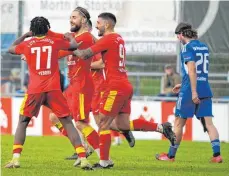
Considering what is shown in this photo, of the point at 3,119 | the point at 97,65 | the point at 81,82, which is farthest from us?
the point at 3,119

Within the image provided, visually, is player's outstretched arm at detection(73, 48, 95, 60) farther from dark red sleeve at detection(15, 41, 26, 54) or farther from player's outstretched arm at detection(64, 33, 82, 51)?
dark red sleeve at detection(15, 41, 26, 54)

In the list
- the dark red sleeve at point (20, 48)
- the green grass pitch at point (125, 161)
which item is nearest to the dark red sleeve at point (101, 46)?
the dark red sleeve at point (20, 48)

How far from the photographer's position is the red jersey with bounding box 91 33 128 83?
13414mm

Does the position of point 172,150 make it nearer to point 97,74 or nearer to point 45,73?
point 97,74

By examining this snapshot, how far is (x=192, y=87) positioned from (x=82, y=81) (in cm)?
183

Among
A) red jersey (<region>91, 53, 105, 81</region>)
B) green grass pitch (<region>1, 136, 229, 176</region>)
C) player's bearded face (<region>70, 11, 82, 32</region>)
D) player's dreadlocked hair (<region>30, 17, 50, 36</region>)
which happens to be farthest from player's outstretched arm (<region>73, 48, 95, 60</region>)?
red jersey (<region>91, 53, 105, 81</region>)

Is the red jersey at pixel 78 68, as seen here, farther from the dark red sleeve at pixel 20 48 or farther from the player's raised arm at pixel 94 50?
the dark red sleeve at pixel 20 48

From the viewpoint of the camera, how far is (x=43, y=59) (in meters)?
13.2

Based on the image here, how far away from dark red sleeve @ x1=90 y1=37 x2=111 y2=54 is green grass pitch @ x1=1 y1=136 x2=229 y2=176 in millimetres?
1683

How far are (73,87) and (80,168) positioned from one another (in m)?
1.44

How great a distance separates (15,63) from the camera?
26.1m

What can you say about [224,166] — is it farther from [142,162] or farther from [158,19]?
[158,19]

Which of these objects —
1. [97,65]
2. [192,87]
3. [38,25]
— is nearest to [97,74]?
[97,65]

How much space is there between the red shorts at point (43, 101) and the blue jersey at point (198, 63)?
2.68 meters
